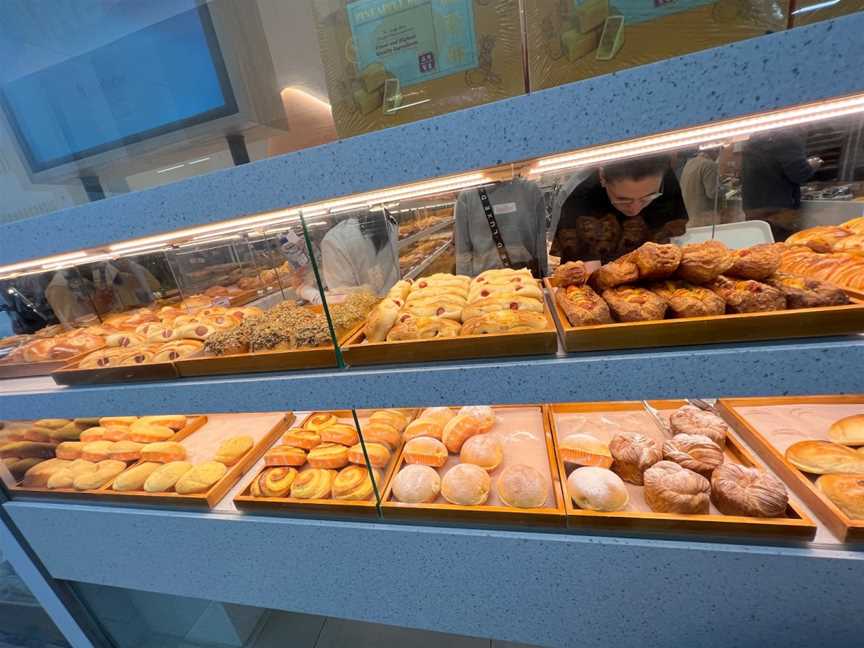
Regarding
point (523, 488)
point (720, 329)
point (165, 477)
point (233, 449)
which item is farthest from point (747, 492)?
point (165, 477)

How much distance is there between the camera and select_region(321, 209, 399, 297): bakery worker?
117 cm

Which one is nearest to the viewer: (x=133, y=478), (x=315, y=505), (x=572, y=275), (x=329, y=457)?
(x=572, y=275)

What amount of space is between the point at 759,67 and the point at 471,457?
4.29 ft

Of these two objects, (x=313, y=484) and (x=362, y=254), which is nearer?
(x=362, y=254)

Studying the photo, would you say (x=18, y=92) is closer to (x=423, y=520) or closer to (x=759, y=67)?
(x=423, y=520)

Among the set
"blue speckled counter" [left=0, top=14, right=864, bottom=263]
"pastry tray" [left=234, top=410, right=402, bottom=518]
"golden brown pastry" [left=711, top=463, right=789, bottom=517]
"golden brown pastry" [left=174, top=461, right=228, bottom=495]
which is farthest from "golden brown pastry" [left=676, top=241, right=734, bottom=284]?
"golden brown pastry" [left=174, top=461, right=228, bottom=495]

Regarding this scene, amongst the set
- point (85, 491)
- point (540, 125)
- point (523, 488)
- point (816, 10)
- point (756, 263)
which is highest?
point (816, 10)

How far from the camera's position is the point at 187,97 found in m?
1.35

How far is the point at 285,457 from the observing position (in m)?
1.55

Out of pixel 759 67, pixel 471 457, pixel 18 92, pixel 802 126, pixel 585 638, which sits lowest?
pixel 585 638

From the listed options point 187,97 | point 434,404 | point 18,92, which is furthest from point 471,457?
point 18,92

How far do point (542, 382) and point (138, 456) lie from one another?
6.59 feet

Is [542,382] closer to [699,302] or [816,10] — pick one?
[699,302]

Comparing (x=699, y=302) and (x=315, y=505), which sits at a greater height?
(x=699, y=302)
